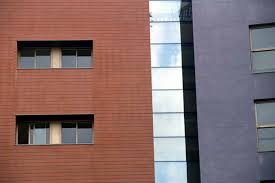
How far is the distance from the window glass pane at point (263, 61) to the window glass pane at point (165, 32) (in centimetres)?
463

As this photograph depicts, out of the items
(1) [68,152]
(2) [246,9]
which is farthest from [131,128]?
(2) [246,9]

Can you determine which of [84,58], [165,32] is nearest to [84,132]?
[84,58]

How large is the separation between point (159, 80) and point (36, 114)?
581cm

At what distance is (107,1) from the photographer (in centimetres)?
2931

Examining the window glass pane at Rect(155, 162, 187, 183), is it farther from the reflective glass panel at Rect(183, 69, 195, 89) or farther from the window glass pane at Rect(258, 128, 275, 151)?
the window glass pane at Rect(258, 128, 275, 151)

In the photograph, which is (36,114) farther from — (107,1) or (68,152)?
(107,1)

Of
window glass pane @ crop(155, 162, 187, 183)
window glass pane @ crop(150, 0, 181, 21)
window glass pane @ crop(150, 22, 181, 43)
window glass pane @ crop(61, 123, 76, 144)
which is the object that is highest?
window glass pane @ crop(150, 0, 181, 21)

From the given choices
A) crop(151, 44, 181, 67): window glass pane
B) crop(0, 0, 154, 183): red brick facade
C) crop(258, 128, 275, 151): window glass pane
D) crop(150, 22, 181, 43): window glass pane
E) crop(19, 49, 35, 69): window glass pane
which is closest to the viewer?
crop(258, 128, 275, 151): window glass pane

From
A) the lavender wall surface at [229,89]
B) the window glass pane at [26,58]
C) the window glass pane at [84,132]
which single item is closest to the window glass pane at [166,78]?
the lavender wall surface at [229,89]

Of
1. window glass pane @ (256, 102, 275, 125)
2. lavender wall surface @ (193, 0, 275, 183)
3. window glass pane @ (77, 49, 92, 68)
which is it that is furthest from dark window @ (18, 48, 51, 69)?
window glass pane @ (256, 102, 275, 125)

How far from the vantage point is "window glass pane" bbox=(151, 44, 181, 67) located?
2969 centimetres

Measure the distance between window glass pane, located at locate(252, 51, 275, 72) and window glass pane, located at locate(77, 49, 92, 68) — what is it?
7591 mm

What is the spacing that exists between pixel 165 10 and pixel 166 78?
3.40 m

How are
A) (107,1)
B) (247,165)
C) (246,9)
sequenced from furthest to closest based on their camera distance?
(107,1)
(246,9)
(247,165)
